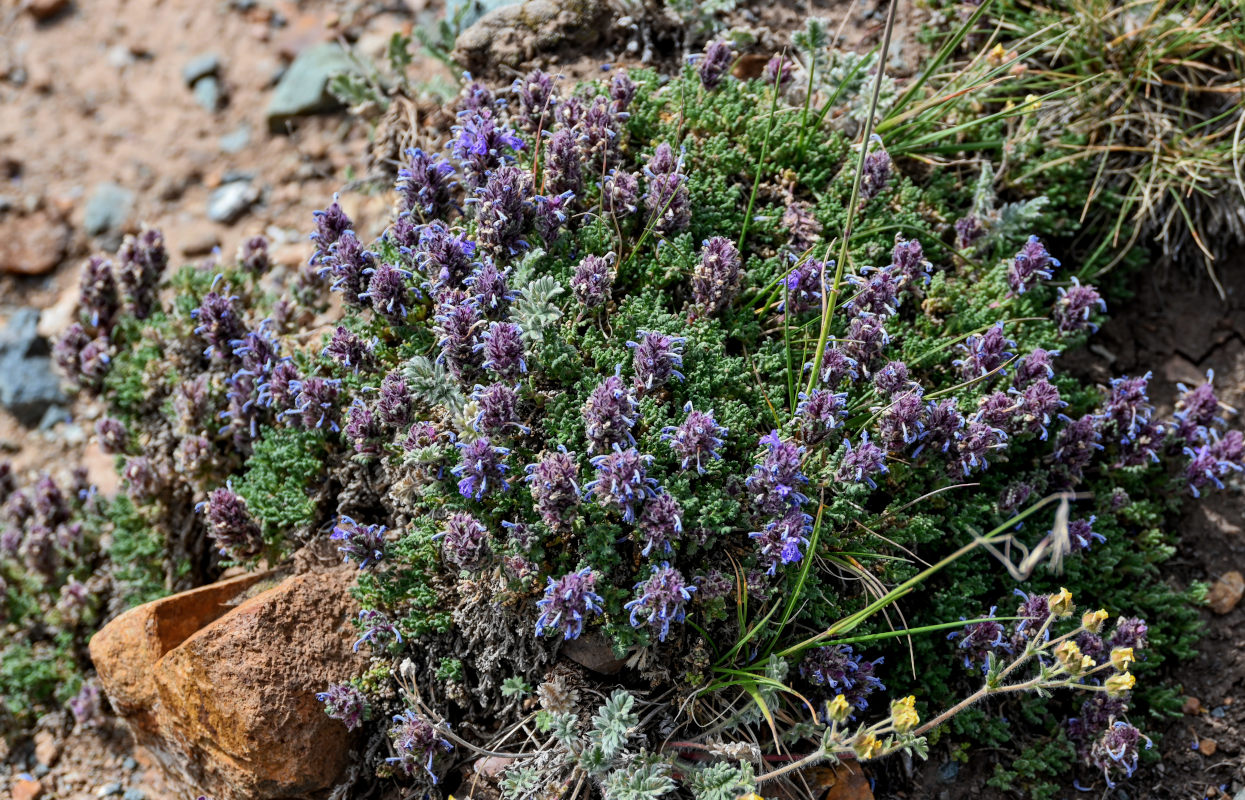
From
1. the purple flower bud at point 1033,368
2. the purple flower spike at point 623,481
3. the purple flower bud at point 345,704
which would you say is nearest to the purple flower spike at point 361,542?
the purple flower bud at point 345,704

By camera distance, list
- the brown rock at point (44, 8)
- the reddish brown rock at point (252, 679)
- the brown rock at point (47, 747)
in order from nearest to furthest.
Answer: the reddish brown rock at point (252, 679) < the brown rock at point (47, 747) < the brown rock at point (44, 8)

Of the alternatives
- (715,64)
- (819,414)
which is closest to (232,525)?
(819,414)

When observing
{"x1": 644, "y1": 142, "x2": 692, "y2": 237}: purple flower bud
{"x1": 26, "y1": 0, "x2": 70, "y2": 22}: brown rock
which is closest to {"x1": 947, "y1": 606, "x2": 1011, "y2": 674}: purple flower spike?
{"x1": 644, "y1": 142, "x2": 692, "y2": 237}: purple flower bud

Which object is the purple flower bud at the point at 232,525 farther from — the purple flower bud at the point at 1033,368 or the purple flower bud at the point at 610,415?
the purple flower bud at the point at 1033,368

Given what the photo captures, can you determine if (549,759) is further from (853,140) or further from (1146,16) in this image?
(1146,16)

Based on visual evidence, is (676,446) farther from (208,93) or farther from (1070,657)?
(208,93)
